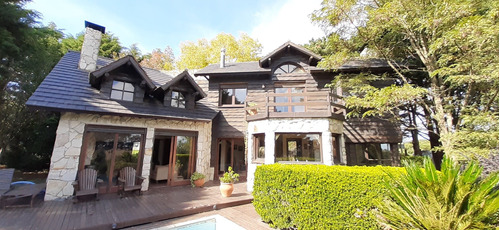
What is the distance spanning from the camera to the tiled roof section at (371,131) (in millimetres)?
8898

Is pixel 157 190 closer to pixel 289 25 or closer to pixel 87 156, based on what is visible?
pixel 87 156

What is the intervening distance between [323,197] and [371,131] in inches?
268

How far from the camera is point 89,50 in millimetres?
8555

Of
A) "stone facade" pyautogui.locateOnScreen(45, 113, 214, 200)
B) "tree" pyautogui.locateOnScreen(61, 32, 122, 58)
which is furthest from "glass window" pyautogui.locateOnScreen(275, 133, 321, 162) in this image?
"tree" pyautogui.locateOnScreen(61, 32, 122, 58)

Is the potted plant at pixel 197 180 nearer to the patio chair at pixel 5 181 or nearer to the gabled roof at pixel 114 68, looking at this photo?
the gabled roof at pixel 114 68

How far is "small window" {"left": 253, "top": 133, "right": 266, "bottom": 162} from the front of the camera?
8148 millimetres

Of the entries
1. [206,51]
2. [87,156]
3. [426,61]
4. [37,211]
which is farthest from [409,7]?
[206,51]

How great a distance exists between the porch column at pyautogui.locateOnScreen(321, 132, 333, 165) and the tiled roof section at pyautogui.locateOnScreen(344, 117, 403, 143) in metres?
2.67

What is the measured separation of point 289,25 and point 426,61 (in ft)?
23.5

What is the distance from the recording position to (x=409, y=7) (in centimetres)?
642

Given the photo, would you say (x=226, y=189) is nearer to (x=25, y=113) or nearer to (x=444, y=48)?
(x=444, y=48)

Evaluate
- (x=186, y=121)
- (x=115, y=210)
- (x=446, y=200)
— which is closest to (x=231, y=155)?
(x=186, y=121)

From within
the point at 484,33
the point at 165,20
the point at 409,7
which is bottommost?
the point at 484,33

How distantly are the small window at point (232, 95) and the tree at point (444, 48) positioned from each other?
15.4 feet
